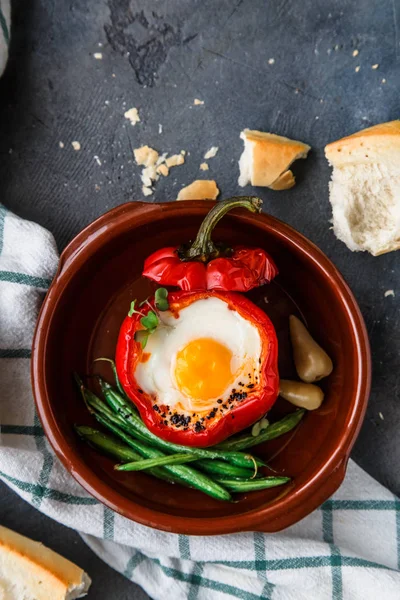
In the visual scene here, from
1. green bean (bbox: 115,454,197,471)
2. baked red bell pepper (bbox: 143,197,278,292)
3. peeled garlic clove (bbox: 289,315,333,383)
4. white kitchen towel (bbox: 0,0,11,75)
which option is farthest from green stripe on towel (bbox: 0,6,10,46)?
green bean (bbox: 115,454,197,471)

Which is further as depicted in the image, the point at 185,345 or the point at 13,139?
the point at 13,139

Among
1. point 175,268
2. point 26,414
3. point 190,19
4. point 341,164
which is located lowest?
point 26,414

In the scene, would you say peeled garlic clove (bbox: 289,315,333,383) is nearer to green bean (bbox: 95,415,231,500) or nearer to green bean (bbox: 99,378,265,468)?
green bean (bbox: 99,378,265,468)

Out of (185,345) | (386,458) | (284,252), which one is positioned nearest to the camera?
(185,345)

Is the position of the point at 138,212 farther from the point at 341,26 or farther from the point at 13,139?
the point at 341,26

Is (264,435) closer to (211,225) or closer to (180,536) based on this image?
(180,536)

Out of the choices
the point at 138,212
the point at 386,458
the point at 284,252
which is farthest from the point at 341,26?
the point at 386,458

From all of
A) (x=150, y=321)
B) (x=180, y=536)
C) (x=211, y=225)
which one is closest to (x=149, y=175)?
(x=211, y=225)
